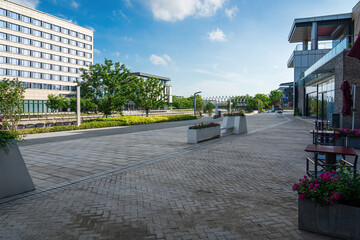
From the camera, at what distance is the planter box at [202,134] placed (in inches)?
475

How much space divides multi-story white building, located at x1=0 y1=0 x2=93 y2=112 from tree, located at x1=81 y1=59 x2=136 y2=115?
42549 millimetres

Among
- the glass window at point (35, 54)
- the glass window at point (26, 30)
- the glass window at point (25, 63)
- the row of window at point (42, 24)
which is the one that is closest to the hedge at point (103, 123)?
the glass window at point (25, 63)

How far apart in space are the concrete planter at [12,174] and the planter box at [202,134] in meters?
8.00

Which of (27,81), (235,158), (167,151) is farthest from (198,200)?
(27,81)

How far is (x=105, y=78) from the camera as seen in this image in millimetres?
24484

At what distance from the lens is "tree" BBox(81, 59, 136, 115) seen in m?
24.4

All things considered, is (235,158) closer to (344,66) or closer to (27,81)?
(344,66)

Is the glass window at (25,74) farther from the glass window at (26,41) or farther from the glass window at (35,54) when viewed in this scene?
the glass window at (26,41)

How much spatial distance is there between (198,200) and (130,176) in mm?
2427

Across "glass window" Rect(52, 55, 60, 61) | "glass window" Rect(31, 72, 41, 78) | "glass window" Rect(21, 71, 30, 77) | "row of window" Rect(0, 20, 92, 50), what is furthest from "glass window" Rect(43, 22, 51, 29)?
"glass window" Rect(21, 71, 30, 77)

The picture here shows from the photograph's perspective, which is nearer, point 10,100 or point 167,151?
point 167,151

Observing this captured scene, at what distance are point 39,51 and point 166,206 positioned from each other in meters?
72.3

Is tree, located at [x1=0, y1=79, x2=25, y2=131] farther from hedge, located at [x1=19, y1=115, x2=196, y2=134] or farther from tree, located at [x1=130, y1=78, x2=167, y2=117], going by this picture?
tree, located at [x1=130, y1=78, x2=167, y2=117]

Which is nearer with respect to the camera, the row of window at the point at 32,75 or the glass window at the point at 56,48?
the row of window at the point at 32,75
